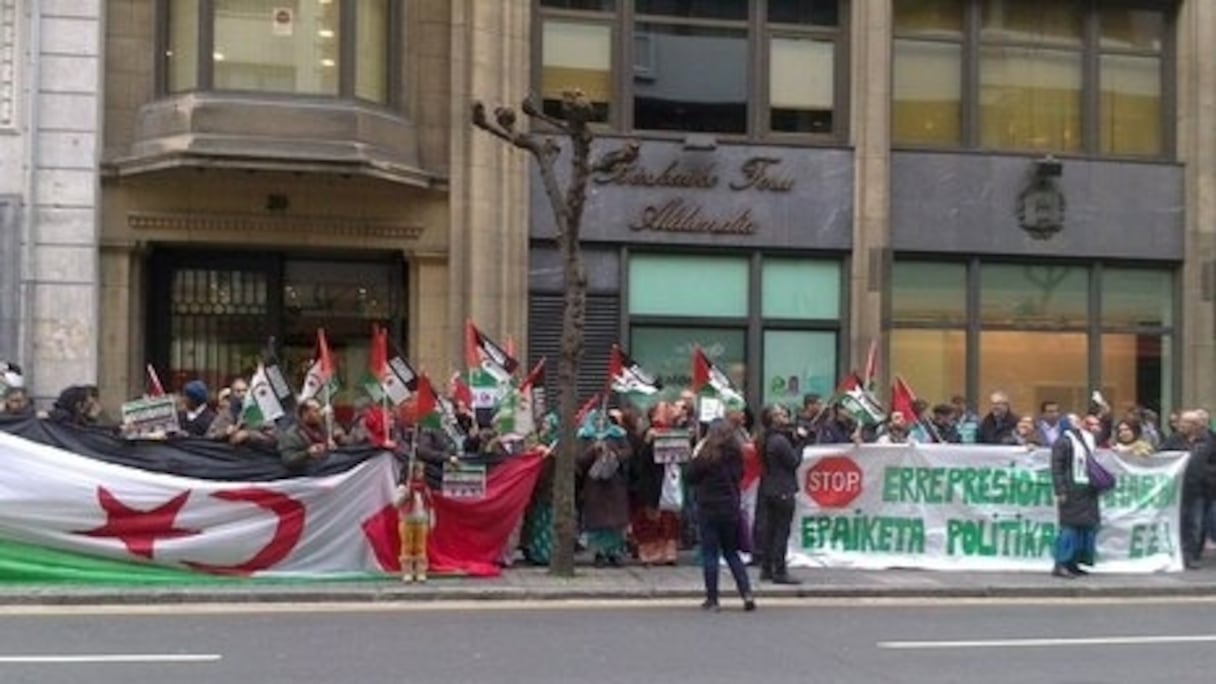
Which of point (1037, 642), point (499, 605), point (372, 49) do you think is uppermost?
point (372, 49)

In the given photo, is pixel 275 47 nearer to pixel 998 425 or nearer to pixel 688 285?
pixel 688 285

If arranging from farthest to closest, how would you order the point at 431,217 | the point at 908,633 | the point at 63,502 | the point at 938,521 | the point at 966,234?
1. the point at 966,234
2. the point at 431,217
3. the point at 938,521
4. the point at 63,502
5. the point at 908,633

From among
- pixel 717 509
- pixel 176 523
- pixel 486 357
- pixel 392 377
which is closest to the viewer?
pixel 717 509

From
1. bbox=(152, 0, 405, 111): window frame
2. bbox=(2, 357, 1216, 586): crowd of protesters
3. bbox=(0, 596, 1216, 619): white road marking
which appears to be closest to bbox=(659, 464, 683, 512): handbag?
bbox=(2, 357, 1216, 586): crowd of protesters

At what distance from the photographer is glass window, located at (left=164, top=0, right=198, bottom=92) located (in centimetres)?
1997

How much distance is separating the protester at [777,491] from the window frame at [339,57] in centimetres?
825

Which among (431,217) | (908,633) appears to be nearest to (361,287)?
(431,217)

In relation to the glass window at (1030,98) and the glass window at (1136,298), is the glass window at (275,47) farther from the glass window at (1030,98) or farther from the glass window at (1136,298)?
the glass window at (1136,298)

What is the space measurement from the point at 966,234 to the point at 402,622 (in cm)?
1316

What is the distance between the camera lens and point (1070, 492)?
607 inches

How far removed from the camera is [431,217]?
2072 cm

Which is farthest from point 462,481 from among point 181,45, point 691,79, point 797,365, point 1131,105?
point 1131,105

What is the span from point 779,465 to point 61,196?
10492 mm

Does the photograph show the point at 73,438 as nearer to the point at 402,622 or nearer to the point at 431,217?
the point at 402,622
